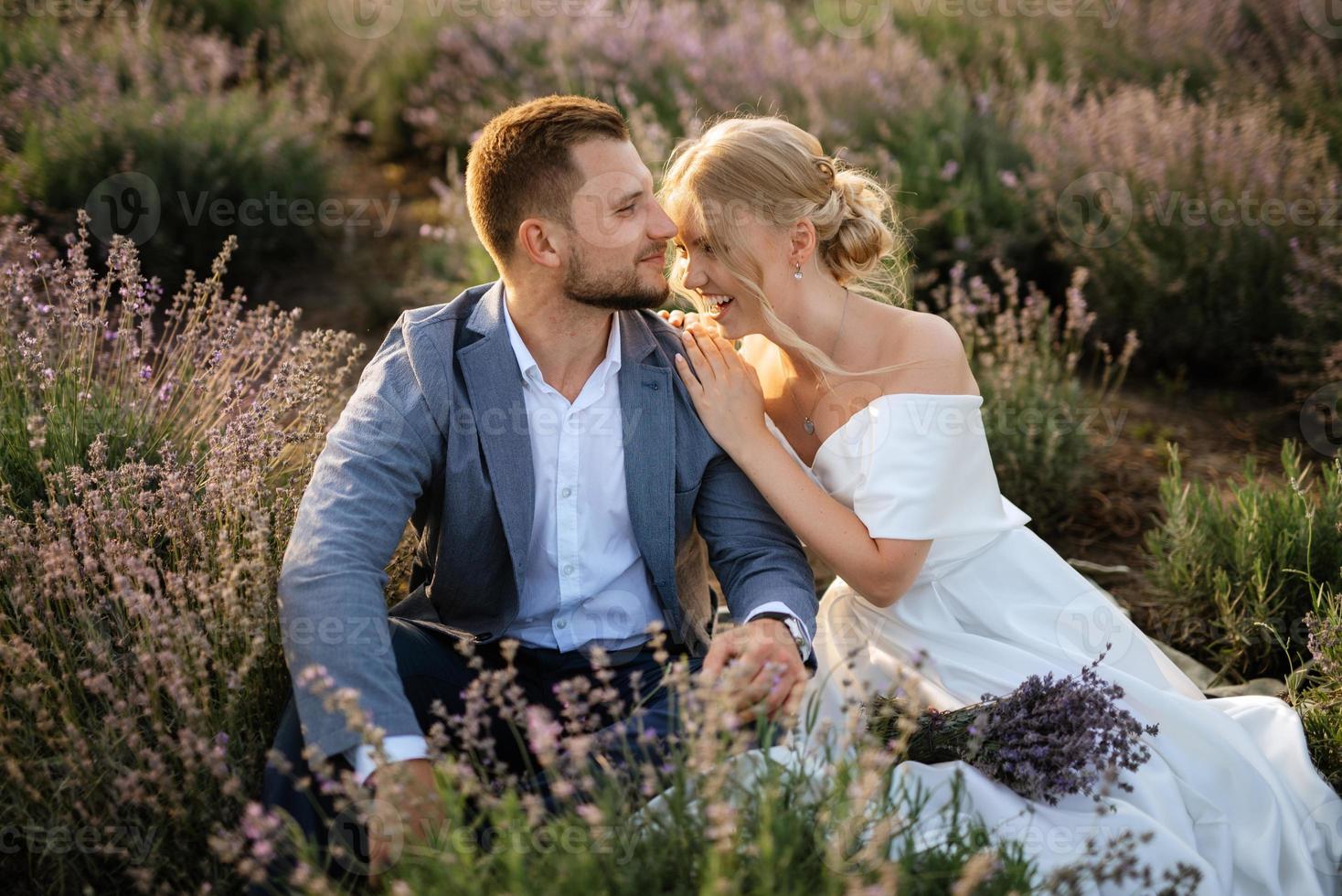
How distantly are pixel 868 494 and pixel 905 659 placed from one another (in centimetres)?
43

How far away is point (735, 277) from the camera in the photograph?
2787mm

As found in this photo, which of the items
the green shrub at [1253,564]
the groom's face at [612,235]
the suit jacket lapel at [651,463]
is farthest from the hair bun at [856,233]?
the green shrub at [1253,564]

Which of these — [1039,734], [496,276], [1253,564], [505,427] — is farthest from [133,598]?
[1253,564]

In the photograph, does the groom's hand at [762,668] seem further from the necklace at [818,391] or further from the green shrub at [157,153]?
the green shrub at [157,153]

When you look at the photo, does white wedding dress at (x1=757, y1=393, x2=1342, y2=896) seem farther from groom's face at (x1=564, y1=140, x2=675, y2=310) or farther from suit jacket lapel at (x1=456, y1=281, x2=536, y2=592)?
suit jacket lapel at (x1=456, y1=281, x2=536, y2=592)

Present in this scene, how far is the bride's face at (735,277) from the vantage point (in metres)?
2.78

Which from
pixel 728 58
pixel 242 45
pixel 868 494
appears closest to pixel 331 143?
pixel 242 45

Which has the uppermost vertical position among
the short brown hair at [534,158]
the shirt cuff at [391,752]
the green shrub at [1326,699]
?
the short brown hair at [534,158]

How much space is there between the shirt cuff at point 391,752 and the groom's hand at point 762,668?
55cm

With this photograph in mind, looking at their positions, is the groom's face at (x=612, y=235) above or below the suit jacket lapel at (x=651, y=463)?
above

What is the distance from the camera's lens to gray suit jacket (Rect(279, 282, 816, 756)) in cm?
228

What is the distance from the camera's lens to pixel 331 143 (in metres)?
6.89

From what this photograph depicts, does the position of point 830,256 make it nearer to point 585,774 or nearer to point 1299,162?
point 585,774

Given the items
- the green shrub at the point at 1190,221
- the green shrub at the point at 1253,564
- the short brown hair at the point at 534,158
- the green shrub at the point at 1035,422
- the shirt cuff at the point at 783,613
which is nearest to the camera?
the shirt cuff at the point at 783,613
